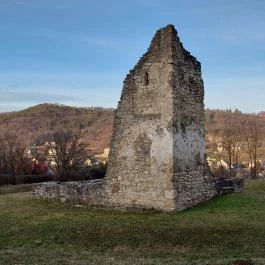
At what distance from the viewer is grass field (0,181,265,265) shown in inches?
466

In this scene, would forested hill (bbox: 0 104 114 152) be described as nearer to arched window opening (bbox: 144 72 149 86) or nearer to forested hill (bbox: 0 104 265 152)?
forested hill (bbox: 0 104 265 152)

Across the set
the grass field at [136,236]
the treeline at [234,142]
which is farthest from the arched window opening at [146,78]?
the treeline at [234,142]

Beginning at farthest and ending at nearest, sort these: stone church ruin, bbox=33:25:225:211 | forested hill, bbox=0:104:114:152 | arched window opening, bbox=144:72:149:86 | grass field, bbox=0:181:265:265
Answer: forested hill, bbox=0:104:114:152, arched window opening, bbox=144:72:149:86, stone church ruin, bbox=33:25:225:211, grass field, bbox=0:181:265:265

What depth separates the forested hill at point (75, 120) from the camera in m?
109

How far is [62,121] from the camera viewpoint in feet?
399

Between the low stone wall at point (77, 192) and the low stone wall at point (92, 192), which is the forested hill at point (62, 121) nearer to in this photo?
the low stone wall at point (77, 192)

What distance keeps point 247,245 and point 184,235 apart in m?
1.92

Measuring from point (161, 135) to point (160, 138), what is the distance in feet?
0.40

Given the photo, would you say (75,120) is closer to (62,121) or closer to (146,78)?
(62,121)

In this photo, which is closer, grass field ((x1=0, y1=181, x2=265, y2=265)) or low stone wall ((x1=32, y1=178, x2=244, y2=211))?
grass field ((x1=0, y1=181, x2=265, y2=265))

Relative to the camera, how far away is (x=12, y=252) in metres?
12.6

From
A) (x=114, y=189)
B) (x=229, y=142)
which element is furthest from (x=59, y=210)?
(x=229, y=142)

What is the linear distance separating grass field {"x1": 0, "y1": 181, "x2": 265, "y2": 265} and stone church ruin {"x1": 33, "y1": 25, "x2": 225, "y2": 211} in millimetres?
860

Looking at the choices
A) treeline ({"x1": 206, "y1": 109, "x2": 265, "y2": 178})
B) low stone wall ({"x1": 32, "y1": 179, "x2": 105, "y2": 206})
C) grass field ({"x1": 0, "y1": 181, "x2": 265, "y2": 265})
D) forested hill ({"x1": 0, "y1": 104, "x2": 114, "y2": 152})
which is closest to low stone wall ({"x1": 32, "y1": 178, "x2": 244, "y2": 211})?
low stone wall ({"x1": 32, "y1": 179, "x2": 105, "y2": 206})
